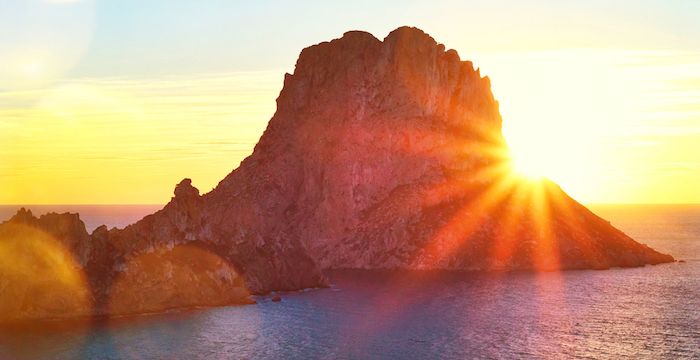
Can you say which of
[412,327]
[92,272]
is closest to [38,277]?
[92,272]

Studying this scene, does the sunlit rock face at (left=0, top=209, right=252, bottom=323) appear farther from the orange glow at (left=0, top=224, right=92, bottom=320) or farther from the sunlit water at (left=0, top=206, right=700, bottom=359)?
the sunlit water at (left=0, top=206, right=700, bottom=359)

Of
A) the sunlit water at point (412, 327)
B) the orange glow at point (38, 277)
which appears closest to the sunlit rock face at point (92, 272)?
the orange glow at point (38, 277)

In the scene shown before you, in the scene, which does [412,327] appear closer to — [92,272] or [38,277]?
[92,272]

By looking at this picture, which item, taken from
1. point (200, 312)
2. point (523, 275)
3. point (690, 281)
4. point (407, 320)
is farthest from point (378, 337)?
point (690, 281)

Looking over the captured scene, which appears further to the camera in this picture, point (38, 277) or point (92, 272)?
point (92, 272)

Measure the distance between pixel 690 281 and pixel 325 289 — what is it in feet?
262

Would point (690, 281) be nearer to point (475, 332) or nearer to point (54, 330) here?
point (475, 332)

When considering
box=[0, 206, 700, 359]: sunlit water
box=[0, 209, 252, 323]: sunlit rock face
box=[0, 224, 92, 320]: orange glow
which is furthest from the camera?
box=[0, 209, 252, 323]: sunlit rock face

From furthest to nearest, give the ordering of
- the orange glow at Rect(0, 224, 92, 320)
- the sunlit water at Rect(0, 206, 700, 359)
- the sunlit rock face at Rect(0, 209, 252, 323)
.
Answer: the sunlit rock face at Rect(0, 209, 252, 323), the orange glow at Rect(0, 224, 92, 320), the sunlit water at Rect(0, 206, 700, 359)

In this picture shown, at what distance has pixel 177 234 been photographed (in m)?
135

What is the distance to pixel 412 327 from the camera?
119m

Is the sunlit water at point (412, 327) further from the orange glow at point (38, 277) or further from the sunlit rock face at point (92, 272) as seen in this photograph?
the orange glow at point (38, 277)

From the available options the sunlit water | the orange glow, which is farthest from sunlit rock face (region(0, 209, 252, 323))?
the sunlit water

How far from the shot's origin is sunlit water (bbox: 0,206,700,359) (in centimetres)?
10206
